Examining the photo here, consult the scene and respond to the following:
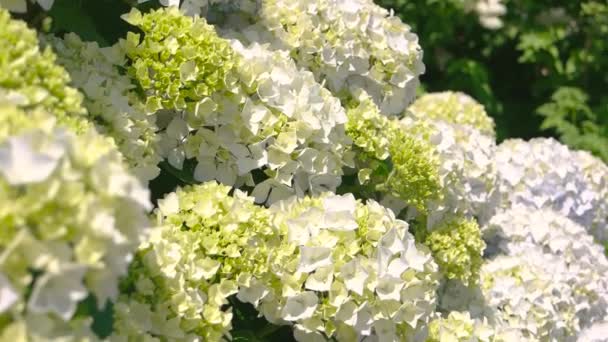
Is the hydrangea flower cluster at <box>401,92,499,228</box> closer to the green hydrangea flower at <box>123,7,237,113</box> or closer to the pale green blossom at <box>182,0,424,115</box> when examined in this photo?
the pale green blossom at <box>182,0,424,115</box>

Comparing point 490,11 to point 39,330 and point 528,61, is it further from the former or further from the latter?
point 39,330

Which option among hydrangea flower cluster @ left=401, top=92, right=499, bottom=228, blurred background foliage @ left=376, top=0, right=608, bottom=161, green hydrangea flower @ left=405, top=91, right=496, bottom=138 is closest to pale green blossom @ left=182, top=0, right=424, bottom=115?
hydrangea flower cluster @ left=401, top=92, right=499, bottom=228

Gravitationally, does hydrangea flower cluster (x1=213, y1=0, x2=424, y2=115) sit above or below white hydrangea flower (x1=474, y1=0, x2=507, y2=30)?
above

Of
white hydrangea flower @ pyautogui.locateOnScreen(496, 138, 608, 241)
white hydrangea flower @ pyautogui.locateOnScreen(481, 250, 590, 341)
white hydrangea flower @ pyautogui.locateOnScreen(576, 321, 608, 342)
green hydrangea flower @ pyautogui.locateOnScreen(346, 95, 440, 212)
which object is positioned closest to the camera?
green hydrangea flower @ pyautogui.locateOnScreen(346, 95, 440, 212)

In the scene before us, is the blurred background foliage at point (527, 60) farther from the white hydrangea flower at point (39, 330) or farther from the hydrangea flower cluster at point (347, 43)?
the white hydrangea flower at point (39, 330)

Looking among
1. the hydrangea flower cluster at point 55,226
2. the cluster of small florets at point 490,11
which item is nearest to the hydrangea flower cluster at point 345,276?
the hydrangea flower cluster at point 55,226

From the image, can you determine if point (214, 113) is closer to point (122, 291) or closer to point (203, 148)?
point (203, 148)

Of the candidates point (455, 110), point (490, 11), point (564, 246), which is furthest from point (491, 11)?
point (564, 246)
